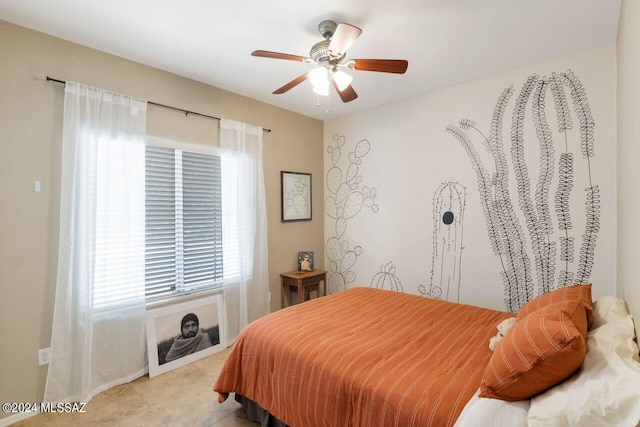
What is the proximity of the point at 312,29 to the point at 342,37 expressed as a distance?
1.57 ft

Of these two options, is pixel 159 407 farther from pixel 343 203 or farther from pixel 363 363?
pixel 343 203

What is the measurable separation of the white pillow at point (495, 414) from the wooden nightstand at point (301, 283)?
2.60 m

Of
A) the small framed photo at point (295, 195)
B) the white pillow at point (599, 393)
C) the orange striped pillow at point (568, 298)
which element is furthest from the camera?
the small framed photo at point (295, 195)

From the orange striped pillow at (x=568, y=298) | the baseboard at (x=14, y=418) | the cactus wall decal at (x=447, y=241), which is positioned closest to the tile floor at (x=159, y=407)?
the baseboard at (x=14, y=418)

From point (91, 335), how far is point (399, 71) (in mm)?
2963

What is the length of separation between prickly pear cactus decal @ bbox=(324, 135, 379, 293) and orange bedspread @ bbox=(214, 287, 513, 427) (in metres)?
1.69

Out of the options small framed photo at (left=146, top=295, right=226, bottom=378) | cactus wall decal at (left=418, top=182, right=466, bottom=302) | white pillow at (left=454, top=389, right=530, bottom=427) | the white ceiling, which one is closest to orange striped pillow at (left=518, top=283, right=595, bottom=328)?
white pillow at (left=454, top=389, right=530, bottom=427)

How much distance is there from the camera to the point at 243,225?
3340mm

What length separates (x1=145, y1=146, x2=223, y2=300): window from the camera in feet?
9.14

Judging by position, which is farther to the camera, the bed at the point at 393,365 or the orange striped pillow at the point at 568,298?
the orange striped pillow at the point at 568,298

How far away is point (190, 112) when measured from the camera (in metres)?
3.00

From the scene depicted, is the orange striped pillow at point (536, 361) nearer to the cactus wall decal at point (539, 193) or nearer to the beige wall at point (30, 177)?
the cactus wall decal at point (539, 193)

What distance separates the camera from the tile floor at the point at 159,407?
6.79 ft

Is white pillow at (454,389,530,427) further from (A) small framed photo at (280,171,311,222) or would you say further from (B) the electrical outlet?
(A) small framed photo at (280,171,311,222)
